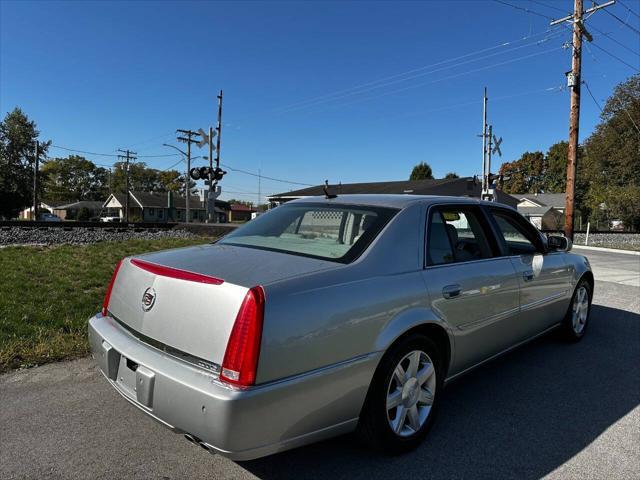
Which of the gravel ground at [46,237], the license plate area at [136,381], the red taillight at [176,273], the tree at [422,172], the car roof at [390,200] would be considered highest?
the tree at [422,172]

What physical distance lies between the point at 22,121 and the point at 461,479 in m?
76.5

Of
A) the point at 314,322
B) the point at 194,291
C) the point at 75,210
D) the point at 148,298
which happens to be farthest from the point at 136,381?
the point at 75,210

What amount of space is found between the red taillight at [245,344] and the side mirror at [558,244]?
3462mm

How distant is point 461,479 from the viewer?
251 cm

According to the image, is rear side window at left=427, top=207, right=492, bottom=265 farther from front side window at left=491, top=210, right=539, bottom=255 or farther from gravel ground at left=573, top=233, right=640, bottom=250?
gravel ground at left=573, top=233, right=640, bottom=250

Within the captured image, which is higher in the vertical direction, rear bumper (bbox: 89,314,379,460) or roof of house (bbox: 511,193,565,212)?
roof of house (bbox: 511,193,565,212)

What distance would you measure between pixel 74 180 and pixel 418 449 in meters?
116

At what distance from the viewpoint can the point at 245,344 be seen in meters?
2.05

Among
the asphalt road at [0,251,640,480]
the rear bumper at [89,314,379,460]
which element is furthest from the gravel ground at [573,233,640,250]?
the rear bumper at [89,314,379,460]

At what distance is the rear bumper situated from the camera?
1.99 meters

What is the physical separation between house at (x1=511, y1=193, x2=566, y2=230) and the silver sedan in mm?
51890

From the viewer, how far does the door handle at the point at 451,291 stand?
2927mm

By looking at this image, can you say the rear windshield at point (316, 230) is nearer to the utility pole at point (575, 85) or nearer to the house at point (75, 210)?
the utility pole at point (575, 85)

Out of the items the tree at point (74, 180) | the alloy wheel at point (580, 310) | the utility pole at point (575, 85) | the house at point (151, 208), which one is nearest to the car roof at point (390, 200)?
the alloy wheel at point (580, 310)
